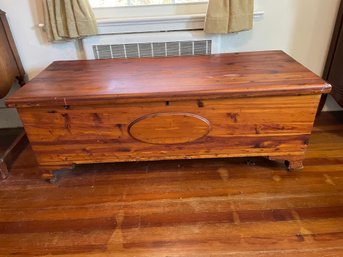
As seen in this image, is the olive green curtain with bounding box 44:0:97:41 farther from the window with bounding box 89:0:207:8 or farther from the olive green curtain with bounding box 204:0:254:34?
the olive green curtain with bounding box 204:0:254:34

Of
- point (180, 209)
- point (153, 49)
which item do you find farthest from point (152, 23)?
point (180, 209)

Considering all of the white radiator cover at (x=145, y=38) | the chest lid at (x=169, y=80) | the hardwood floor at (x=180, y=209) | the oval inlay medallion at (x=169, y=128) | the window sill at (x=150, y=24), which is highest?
the window sill at (x=150, y=24)

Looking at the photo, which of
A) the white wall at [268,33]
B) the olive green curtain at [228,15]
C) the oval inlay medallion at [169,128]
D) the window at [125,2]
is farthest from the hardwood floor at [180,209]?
the window at [125,2]

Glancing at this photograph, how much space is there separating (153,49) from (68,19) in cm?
50

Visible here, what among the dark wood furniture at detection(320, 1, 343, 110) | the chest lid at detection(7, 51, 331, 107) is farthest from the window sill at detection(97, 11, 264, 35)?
the dark wood furniture at detection(320, 1, 343, 110)

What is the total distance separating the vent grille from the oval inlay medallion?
1.99 feet

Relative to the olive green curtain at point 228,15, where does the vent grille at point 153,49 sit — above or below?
below

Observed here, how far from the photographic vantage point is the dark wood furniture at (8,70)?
1415mm

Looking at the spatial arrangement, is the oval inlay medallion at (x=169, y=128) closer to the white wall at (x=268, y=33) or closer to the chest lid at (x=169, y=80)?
the chest lid at (x=169, y=80)

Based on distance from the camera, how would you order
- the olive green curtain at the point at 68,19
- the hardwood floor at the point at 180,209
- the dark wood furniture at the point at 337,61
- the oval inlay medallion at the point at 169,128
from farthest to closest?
the dark wood furniture at the point at 337,61 → the olive green curtain at the point at 68,19 → the oval inlay medallion at the point at 169,128 → the hardwood floor at the point at 180,209

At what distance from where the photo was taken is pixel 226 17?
143 cm

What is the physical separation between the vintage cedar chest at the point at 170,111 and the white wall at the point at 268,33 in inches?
13.4

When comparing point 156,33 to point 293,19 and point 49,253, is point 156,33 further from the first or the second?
point 49,253

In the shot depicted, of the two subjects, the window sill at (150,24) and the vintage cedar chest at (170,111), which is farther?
the window sill at (150,24)
